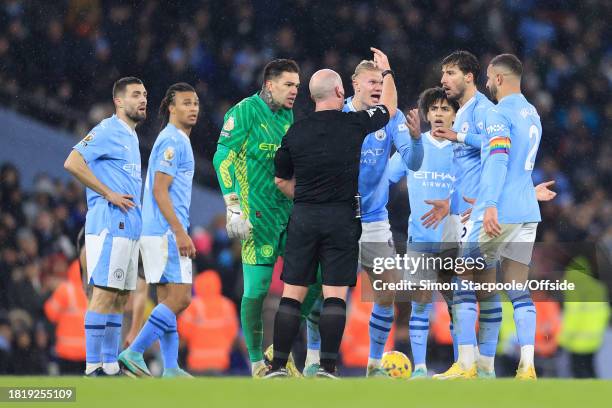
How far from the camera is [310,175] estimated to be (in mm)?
7969

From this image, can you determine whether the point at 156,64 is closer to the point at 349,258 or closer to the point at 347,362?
the point at 347,362

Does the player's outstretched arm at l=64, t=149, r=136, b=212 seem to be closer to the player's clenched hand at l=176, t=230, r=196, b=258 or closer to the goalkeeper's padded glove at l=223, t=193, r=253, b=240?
the player's clenched hand at l=176, t=230, r=196, b=258

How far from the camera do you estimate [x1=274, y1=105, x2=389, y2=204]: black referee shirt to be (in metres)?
7.94

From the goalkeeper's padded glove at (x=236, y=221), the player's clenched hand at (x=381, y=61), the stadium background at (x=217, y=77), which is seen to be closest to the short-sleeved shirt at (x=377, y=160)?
the player's clenched hand at (x=381, y=61)

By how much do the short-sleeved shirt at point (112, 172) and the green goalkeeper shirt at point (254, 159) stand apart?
66 cm

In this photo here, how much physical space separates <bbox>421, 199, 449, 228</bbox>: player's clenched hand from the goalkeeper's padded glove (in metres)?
1.45

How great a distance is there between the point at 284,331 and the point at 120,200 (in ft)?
5.47

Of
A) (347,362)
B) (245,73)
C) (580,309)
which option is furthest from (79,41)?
(580,309)

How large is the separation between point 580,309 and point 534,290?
1.67 m

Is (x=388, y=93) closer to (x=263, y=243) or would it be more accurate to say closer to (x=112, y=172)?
(x=263, y=243)

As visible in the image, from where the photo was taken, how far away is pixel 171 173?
902cm

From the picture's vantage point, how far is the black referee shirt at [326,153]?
26.1 ft

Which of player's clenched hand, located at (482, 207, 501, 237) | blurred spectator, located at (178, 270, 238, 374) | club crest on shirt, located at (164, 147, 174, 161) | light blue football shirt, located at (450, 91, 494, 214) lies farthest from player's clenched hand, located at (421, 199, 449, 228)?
blurred spectator, located at (178, 270, 238, 374)

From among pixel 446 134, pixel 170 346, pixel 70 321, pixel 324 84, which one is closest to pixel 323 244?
pixel 324 84
